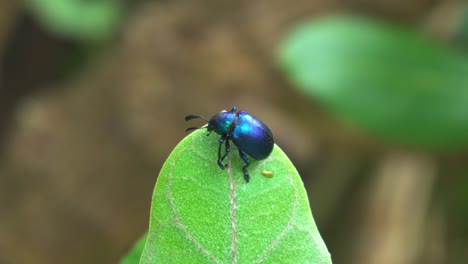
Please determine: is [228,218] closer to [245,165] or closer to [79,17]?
[245,165]

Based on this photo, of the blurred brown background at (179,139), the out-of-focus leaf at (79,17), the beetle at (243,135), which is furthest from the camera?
the out-of-focus leaf at (79,17)

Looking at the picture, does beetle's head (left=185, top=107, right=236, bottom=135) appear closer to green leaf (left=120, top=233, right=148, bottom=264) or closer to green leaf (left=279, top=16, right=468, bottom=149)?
green leaf (left=120, top=233, right=148, bottom=264)

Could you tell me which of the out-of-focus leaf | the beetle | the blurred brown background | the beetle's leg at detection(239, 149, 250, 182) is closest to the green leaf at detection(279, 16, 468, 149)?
the blurred brown background

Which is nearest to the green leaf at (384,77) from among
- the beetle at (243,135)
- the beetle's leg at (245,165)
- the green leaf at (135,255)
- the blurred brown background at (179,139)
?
the blurred brown background at (179,139)

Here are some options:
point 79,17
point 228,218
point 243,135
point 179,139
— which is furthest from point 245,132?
point 79,17

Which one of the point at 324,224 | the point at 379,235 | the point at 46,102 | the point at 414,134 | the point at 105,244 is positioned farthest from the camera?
the point at 46,102

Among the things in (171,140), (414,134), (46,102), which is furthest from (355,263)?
(46,102)

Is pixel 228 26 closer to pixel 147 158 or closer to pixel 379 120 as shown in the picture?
pixel 147 158

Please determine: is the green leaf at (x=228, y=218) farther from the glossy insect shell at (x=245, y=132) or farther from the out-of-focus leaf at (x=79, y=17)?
the out-of-focus leaf at (x=79, y=17)
